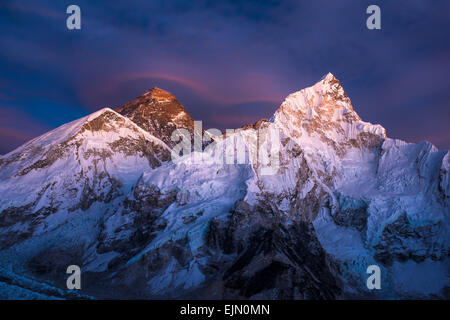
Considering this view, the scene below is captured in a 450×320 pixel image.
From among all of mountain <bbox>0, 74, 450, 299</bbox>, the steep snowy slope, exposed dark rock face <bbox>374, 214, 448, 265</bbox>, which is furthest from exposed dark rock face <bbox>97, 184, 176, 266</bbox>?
exposed dark rock face <bbox>374, 214, 448, 265</bbox>

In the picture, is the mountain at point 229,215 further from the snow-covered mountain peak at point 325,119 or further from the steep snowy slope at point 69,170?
the snow-covered mountain peak at point 325,119

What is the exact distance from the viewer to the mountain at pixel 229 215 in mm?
89625

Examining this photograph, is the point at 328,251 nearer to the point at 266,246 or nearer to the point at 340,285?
the point at 340,285

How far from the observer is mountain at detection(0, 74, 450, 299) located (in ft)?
294

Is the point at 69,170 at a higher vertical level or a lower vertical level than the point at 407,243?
higher

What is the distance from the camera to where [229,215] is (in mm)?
100812

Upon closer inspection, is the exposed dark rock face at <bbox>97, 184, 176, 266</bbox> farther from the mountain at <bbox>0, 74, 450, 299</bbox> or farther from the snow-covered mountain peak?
→ the snow-covered mountain peak

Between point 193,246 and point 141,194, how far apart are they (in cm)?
2939

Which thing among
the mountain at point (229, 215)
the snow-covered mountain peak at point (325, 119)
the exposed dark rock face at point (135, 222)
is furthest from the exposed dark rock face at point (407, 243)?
the exposed dark rock face at point (135, 222)

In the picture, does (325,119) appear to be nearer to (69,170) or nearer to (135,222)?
(135,222)

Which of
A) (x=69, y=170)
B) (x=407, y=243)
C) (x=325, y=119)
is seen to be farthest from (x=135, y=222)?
(x=325, y=119)

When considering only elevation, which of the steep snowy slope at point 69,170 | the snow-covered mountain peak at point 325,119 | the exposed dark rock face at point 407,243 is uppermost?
the snow-covered mountain peak at point 325,119

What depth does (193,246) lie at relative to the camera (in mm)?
95312

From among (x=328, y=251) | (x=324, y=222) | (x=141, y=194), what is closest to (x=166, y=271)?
(x=141, y=194)
